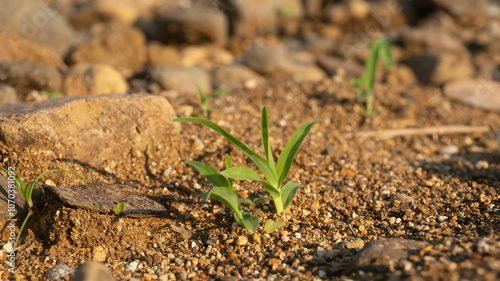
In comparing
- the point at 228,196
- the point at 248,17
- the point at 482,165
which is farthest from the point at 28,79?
the point at 248,17

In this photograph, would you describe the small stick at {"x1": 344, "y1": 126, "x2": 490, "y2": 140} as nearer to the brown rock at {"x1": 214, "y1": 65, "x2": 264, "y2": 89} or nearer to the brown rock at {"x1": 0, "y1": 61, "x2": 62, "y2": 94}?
the brown rock at {"x1": 214, "y1": 65, "x2": 264, "y2": 89}

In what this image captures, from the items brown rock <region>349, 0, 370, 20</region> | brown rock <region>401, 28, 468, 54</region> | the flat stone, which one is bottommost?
the flat stone

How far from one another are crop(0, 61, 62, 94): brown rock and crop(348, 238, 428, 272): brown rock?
308 cm

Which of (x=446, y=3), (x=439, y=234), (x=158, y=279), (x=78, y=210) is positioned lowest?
(x=158, y=279)

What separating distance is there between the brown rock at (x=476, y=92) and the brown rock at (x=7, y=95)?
4233mm

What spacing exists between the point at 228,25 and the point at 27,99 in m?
4.10

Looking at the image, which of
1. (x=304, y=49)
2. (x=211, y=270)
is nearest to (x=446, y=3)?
(x=304, y=49)

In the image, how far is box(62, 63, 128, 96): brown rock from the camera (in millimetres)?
3609

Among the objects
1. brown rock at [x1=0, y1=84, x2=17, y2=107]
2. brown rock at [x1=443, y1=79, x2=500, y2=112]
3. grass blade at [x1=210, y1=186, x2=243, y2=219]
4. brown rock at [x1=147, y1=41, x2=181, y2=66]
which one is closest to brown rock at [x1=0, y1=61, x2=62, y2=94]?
brown rock at [x1=0, y1=84, x2=17, y2=107]

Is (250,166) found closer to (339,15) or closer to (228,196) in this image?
(228,196)

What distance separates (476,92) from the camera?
173 inches

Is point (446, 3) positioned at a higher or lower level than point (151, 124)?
higher

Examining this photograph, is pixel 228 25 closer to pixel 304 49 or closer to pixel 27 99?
pixel 304 49

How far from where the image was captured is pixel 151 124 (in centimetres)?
251
